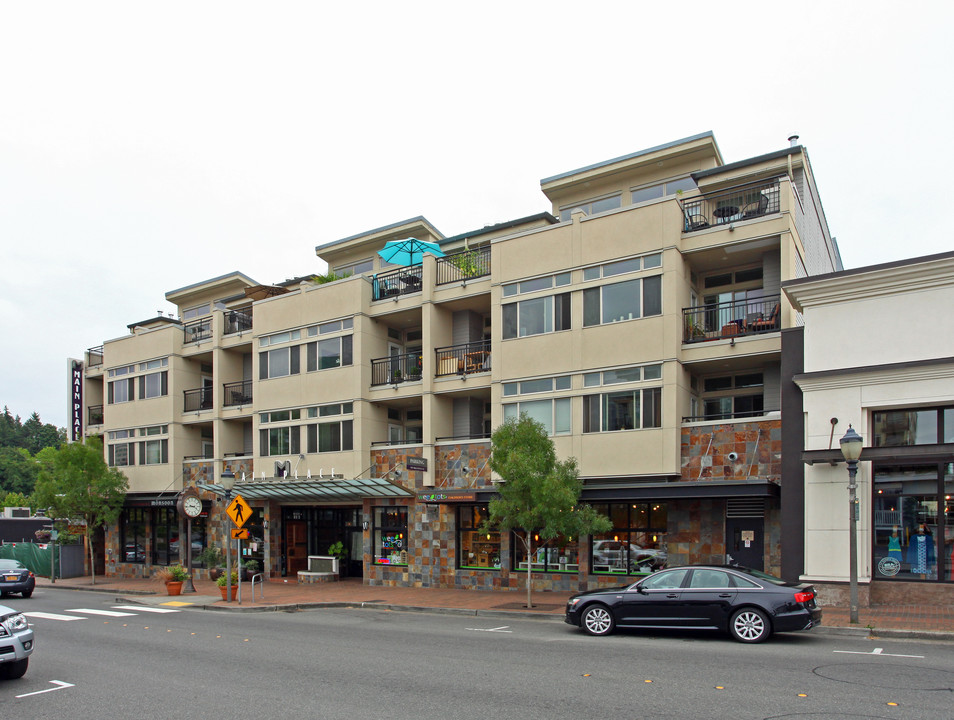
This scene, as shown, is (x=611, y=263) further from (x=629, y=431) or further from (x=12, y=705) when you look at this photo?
(x=12, y=705)

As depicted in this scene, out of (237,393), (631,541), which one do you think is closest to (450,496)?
(631,541)

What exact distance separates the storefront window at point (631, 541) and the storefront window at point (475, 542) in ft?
11.7

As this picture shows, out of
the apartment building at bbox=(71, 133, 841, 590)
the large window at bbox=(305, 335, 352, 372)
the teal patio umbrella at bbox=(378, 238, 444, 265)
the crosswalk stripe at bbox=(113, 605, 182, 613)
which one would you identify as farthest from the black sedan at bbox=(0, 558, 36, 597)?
the teal patio umbrella at bbox=(378, 238, 444, 265)

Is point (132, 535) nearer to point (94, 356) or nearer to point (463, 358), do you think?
point (94, 356)

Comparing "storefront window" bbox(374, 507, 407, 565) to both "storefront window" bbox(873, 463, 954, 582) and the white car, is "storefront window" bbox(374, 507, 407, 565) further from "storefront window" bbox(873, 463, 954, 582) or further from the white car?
the white car

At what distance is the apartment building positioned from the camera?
20.9 metres

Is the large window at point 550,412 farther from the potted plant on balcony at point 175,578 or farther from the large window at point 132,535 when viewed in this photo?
the large window at point 132,535

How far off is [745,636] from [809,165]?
17.2m

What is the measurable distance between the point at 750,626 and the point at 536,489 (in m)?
7.03

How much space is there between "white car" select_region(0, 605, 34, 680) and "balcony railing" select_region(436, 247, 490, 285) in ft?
57.2

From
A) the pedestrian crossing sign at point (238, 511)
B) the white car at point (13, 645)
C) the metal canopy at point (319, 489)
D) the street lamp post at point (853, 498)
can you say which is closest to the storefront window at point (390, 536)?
the metal canopy at point (319, 489)

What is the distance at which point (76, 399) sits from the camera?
136ft

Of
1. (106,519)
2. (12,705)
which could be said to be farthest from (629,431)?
(106,519)

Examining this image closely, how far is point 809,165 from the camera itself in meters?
25.0
